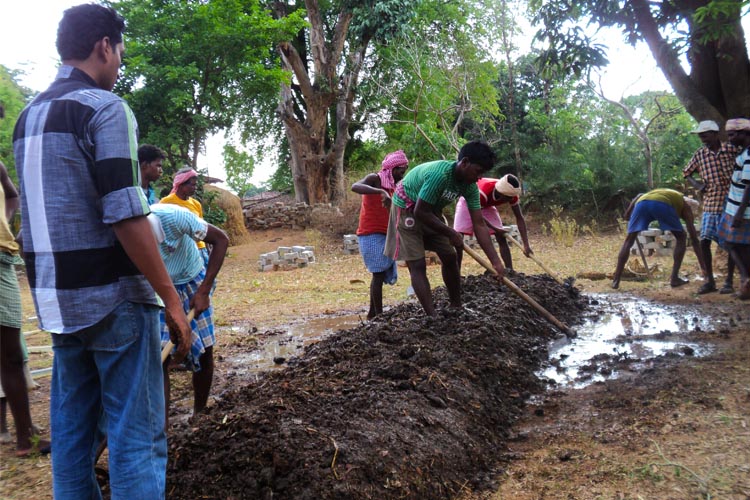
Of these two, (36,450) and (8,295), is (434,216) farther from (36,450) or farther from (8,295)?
(36,450)

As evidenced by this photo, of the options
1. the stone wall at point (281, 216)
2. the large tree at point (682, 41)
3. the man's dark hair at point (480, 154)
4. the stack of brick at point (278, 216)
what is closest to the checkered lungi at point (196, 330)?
the man's dark hair at point (480, 154)

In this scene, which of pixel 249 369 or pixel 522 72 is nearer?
pixel 249 369

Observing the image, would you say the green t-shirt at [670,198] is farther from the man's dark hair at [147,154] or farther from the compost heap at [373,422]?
the man's dark hair at [147,154]

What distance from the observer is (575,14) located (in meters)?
5.49

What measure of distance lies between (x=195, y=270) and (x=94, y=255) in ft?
5.39

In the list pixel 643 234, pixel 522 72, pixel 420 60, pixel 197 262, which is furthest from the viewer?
pixel 522 72

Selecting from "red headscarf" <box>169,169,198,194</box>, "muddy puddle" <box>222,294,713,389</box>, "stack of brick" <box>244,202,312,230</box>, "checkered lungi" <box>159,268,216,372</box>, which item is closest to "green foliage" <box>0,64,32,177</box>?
"stack of brick" <box>244,202,312,230</box>

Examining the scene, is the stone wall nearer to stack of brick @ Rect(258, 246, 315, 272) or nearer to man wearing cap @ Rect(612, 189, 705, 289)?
stack of brick @ Rect(258, 246, 315, 272)

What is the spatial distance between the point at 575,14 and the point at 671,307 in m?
3.24

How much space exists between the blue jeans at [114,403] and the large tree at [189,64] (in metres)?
12.6

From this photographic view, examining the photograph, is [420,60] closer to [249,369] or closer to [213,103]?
[213,103]

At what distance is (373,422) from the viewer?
9.43 feet

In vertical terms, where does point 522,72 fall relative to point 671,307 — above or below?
above

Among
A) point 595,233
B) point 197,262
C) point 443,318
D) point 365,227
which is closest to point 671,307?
point 443,318
